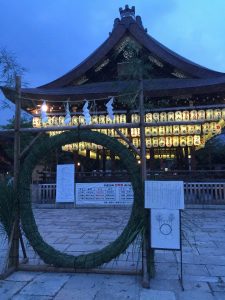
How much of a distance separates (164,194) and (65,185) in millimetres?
2067

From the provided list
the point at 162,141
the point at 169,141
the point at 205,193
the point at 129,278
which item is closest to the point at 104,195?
the point at 129,278

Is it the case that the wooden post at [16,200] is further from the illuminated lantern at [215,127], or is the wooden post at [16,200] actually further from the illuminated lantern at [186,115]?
the illuminated lantern at [215,127]

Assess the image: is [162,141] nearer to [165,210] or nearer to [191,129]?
[191,129]

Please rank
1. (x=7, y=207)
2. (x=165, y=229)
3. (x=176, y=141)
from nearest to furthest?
(x=165, y=229), (x=7, y=207), (x=176, y=141)

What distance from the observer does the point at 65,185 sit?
19.8 ft

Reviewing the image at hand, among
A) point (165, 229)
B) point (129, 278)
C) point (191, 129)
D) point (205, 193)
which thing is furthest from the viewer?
point (191, 129)

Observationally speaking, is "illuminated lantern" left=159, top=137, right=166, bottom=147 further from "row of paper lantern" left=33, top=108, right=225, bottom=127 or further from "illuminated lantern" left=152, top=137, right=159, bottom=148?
"row of paper lantern" left=33, top=108, right=225, bottom=127

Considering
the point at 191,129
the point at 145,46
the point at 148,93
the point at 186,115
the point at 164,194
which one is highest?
the point at 145,46

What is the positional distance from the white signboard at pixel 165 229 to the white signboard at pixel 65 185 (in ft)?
6.02

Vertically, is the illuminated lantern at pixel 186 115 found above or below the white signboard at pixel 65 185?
above

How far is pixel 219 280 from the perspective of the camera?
4727 mm

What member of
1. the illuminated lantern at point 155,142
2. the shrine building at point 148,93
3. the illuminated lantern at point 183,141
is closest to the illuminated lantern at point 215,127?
the shrine building at point 148,93

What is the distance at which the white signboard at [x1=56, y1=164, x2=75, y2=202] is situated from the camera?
5945mm

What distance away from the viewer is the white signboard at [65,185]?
5.95 meters
